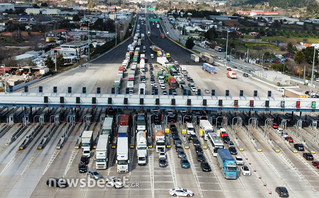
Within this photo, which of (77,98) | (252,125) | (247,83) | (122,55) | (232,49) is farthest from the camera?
(232,49)

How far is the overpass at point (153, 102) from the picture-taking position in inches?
1656

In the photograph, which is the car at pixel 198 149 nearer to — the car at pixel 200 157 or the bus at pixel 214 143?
the car at pixel 200 157

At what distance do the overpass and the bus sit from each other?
18.7 ft

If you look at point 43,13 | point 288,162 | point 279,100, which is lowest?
point 288,162

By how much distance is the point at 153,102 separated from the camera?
4269 cm

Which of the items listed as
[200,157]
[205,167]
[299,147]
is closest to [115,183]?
[205,167]

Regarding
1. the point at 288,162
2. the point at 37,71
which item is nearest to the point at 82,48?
the point at 37,71

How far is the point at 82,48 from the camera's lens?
98.6m

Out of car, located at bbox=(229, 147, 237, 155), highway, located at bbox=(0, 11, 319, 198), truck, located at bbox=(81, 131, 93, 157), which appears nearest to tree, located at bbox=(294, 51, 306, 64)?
highway, located at bbox=(0, 11, 319, 198)

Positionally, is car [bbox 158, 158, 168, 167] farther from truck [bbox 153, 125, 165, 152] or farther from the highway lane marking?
the highway lane marking

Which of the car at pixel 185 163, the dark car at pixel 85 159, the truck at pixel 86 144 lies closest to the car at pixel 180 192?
the car at pixel 185 163

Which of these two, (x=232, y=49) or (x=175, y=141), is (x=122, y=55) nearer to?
(x=232, y=49)

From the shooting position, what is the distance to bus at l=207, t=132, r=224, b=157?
3526 centimetres

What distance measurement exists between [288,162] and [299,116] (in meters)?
14.4
